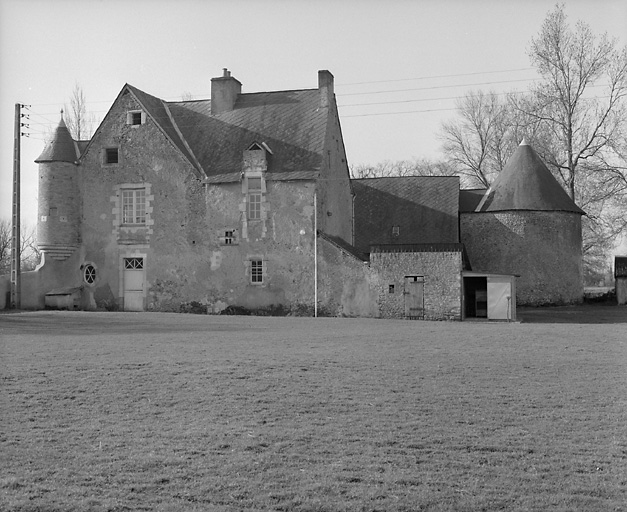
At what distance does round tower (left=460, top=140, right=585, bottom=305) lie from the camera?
4166 centimetres

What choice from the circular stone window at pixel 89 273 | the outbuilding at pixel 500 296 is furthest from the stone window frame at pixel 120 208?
the outbuilding at pixel 500 296

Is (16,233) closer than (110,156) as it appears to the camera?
Yes

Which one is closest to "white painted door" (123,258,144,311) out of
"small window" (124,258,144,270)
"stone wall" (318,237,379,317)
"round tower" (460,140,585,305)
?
"small window" (124,258,144,270)

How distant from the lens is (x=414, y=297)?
3062 centimetres

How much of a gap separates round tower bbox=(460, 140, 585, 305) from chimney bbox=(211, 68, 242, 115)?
15.7 m

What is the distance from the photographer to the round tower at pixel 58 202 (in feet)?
115

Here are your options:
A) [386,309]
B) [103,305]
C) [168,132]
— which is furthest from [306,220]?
[103,305]

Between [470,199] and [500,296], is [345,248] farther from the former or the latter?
[470,199]

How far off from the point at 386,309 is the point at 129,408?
20.1 meters

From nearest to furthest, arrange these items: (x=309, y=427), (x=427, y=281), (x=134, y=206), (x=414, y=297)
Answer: (x=309, y=427)
(x=427, y=281)
(x=414, y=297)
(x=134, y=206)

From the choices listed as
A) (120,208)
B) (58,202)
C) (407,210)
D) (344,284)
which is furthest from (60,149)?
(407,210)

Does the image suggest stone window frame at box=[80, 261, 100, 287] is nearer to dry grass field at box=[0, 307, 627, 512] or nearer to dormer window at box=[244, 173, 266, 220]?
dormer window at box=[244, 173, 266, 220]

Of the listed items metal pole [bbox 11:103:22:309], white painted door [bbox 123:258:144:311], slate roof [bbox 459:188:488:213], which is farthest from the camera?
slate roof [bbox 459:188:488:213]

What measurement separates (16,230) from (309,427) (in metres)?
26.6
